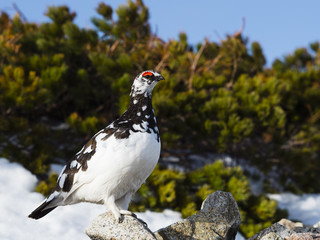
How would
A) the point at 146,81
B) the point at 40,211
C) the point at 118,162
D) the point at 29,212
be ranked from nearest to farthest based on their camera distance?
the point at 118,162, the point at 146,81, the point at 40,211, the point at 29,212

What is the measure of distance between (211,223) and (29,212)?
5.38 feet

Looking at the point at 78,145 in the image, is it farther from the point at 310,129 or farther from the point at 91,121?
the point at 310,129

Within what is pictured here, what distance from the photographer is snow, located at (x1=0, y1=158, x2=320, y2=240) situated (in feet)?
9.38

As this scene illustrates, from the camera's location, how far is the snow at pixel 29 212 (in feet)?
9.38

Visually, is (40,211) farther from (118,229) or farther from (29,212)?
(29,212)

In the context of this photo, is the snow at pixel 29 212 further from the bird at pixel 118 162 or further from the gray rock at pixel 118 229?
the gray rock at pixel 118 229

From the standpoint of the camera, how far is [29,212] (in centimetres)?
311

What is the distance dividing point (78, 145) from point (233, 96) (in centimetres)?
200

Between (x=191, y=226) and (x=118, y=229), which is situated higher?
(x=191, y=226)

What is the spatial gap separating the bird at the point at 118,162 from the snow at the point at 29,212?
816 millimetres

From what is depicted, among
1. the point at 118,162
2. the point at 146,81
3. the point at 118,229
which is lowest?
the point at 118,229

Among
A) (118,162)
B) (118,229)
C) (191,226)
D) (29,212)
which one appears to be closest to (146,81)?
(118,162)

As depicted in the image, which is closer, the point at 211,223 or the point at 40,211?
the point at 40,211

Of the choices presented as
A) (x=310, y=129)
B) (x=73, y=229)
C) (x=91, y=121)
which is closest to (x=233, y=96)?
(x=310, y=129)
